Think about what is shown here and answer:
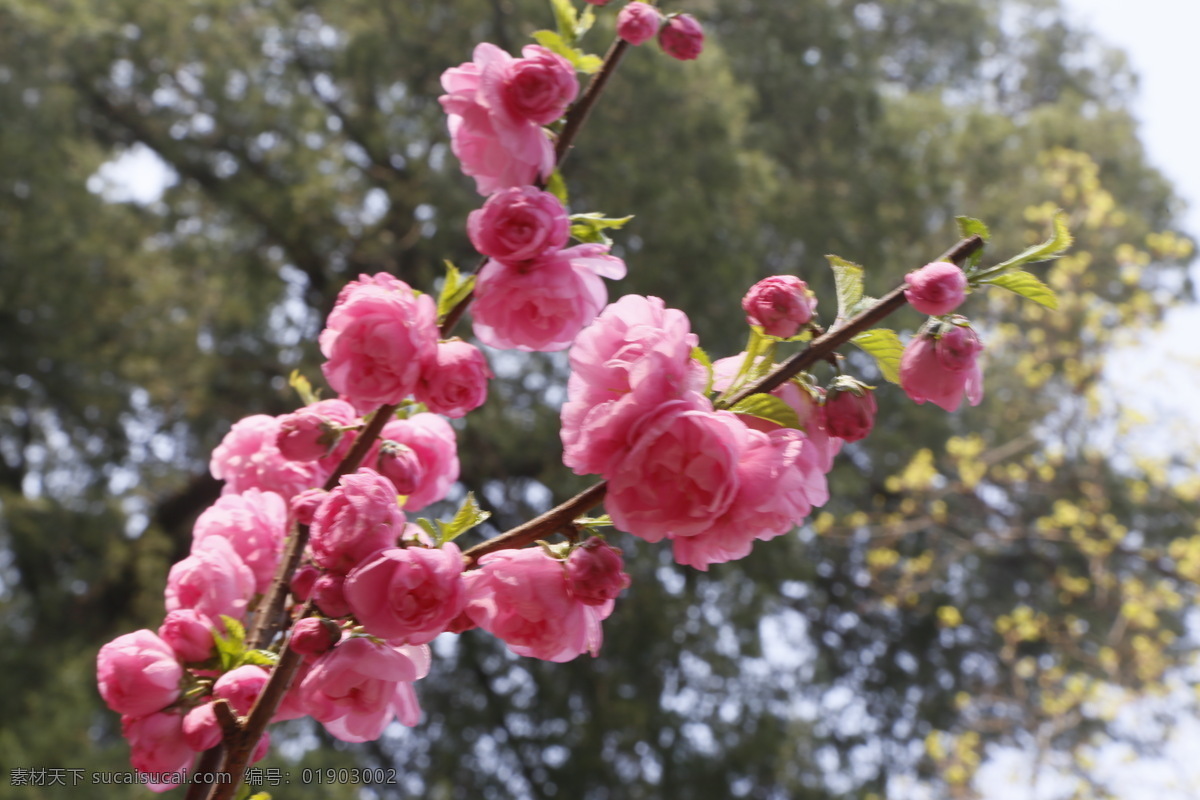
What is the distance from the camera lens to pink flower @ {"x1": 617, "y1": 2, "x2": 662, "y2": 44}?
25.2 inches

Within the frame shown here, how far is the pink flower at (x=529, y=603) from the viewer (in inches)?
17.6

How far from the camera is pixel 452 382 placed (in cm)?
52

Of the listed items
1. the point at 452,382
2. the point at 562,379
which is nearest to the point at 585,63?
the point at 452,382

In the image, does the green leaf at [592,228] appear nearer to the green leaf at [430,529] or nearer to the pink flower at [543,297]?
the pink flower at [543,297]

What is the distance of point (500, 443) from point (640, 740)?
120 cm

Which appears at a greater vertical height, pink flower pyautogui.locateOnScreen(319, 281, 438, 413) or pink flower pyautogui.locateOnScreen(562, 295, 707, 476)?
pink flower pyautogui.locateOnScreen(562, 295, 707, 476)

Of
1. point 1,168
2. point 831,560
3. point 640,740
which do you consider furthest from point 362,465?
point 831,560

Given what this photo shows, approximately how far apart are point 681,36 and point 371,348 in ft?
1.14

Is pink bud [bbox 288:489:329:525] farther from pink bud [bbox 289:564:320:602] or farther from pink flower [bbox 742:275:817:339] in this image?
pink flower [bbox 742:275:817:339]

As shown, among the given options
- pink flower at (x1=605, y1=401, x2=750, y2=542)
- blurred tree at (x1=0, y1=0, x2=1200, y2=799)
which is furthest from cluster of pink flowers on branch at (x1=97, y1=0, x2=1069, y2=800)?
blurred tree at (x1=0, y1=0, x2=1200, y2=799)

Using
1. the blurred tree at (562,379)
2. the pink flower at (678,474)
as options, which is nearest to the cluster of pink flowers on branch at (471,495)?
the pink flower at (678,474)

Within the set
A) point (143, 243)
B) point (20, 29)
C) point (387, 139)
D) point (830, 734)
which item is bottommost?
point (830, 734)

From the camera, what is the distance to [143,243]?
13.2 feet

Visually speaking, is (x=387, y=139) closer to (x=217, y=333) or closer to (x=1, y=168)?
(x=217, y=333)
